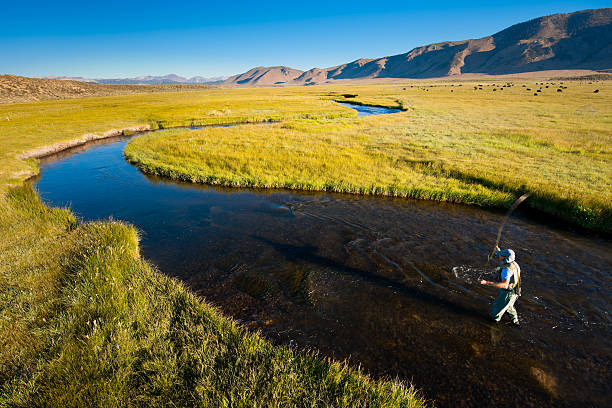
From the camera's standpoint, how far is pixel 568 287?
9.02 metres

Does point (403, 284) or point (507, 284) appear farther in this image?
point (403, 284)

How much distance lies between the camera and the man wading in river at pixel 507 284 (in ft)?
21.2

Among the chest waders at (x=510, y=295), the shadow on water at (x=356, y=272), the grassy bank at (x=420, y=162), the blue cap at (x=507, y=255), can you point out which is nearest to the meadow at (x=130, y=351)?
the shadow on water at (x=356, y=272)

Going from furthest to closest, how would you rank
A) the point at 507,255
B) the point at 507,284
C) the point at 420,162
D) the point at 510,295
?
the point at 420,162, the point at 510,295, the point at 507,284, the point at 507,255

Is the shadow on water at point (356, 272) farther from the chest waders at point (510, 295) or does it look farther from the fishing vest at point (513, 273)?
the fishing vest at point (513, 273)

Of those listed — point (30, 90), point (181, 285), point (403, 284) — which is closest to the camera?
point (181, 285)

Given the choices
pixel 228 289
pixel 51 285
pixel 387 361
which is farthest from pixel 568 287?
pixel 51 285

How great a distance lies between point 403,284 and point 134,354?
764cm

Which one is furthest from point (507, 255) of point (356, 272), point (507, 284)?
point (356, 272)

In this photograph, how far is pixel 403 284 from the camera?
924cm

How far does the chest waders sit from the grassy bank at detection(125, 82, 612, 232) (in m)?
9.86

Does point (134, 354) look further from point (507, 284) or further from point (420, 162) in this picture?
point (420, 162)

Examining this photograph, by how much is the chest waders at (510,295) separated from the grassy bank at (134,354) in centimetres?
351

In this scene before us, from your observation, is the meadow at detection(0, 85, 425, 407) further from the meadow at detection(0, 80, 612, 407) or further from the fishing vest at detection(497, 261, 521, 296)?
the fishing vest at detection(497, 261, 521, 296)
